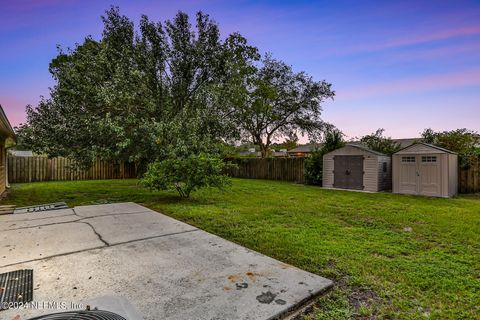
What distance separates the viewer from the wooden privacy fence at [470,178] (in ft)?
27.3

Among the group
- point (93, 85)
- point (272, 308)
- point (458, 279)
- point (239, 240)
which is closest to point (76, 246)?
point (239, 240)

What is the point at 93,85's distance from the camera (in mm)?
7395

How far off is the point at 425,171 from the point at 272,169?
7.23 meters

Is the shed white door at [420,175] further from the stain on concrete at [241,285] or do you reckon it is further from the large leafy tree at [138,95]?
the stain on concrete at [241,285]

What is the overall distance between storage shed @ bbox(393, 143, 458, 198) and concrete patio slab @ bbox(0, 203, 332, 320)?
7.78 m

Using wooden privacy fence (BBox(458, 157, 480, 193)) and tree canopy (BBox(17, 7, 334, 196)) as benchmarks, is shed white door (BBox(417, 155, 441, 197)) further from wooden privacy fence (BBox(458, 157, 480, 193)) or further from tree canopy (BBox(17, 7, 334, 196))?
tree canopy (BBox(17, 7, 334, 196))

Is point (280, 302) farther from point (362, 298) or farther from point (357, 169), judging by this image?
point (357, 169)

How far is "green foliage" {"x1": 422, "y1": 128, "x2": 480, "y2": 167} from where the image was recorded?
8.48 m

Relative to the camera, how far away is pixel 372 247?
3045 mm

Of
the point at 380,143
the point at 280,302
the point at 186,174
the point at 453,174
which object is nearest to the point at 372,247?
the point at 280,302

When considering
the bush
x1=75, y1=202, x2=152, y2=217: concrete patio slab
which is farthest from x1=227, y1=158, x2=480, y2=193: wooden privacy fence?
x1=75, y1=202, x2=152, y2=217: concrete patio slab

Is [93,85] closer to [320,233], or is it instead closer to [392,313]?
[320,233]

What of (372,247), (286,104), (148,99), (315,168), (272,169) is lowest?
(372,247)

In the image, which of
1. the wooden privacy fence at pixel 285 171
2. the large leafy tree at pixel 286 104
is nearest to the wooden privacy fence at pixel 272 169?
the wooden privacy fence at pixel 285 171
